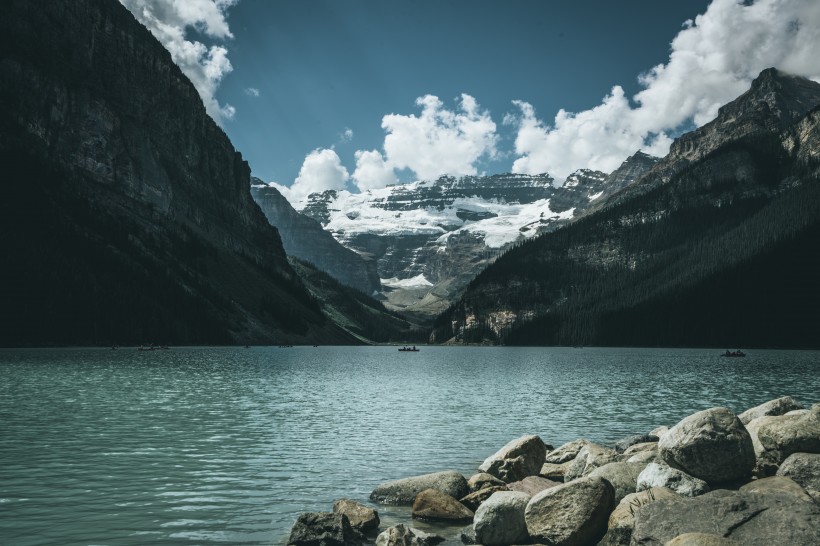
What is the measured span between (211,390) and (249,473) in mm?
40425

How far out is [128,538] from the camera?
55.5ft

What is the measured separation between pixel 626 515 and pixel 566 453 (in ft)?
40.4

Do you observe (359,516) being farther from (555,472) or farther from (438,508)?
(555,472)

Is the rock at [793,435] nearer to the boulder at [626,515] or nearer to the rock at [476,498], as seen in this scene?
the boulder at [626,515]

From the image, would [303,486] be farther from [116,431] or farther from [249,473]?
[116,431]

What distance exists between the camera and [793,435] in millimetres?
17672

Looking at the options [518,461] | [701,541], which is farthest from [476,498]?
[701,541]

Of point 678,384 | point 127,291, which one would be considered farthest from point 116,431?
point 127,291

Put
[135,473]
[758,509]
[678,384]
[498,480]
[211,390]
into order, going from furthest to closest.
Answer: [678,384]
[211,390]
[135,473]
[498,480]
[758,509]

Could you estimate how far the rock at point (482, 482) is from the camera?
2273 centimetres

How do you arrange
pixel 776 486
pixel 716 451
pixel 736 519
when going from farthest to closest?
pixel 716 451
pixel 776 486
pixel 736 519

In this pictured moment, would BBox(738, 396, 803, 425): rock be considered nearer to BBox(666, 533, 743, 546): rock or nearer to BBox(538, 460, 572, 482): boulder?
BBox(538, 460, 572, 482): boulder

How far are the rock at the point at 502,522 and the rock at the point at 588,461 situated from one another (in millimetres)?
5864

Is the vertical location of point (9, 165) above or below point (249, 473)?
above
